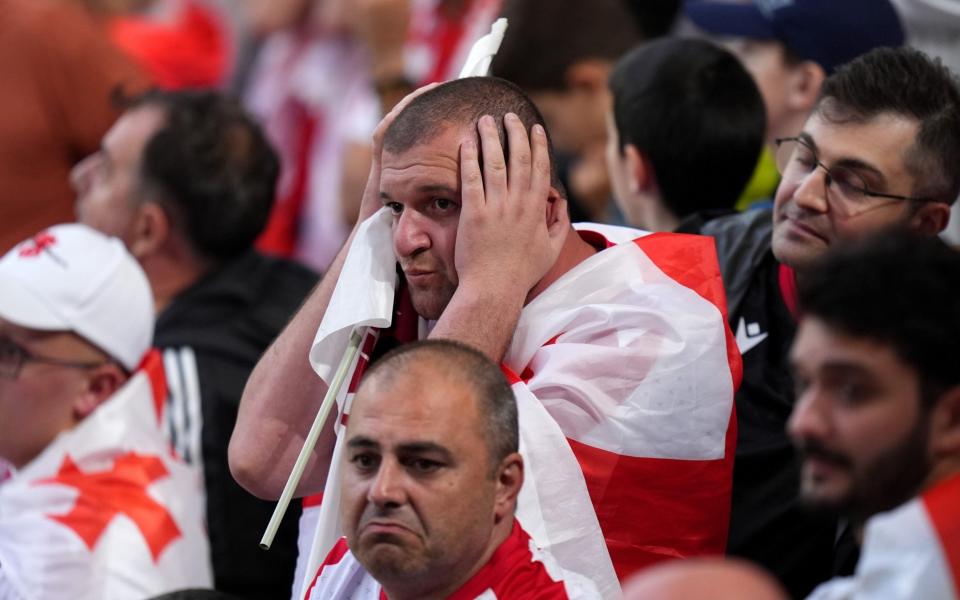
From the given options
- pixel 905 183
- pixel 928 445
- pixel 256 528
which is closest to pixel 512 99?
pixel 905 183

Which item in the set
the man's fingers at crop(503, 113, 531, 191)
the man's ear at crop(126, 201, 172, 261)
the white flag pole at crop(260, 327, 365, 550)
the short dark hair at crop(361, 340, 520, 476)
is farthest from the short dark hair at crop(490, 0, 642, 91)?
the short dark hair at crop(361, 340, 520, 476)

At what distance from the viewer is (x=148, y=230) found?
5.11m

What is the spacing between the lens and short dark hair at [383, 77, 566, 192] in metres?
3.23

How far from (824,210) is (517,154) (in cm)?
72

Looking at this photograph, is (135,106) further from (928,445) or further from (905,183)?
(928,445)

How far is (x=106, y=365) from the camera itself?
13.9ft

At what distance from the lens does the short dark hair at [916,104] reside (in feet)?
11.4

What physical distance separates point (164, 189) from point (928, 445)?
134 inches

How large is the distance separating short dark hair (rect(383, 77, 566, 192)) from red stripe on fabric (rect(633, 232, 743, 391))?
0.28 m

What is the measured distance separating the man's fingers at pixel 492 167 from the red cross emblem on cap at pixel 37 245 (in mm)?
1645

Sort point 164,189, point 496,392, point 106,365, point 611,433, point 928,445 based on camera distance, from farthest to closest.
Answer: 1. point 164,189
2. point 106,365
3. point 611,433
4. point 496,392
5. point 928,445

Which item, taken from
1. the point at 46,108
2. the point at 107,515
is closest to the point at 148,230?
the point at 46,108

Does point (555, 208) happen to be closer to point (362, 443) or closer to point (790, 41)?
point (362, 443)

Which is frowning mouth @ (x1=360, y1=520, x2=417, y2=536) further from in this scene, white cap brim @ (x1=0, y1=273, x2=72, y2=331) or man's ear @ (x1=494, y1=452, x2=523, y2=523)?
white cap brim @ (x1=0, y1=273, x2=72, y2=331)
